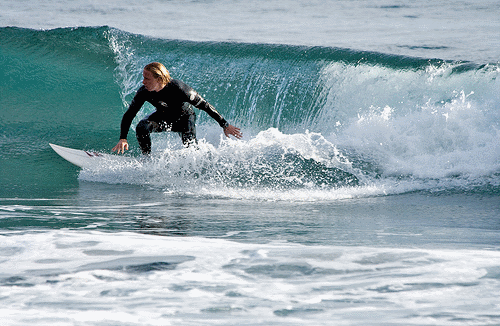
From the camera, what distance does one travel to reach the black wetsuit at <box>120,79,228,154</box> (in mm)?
5996

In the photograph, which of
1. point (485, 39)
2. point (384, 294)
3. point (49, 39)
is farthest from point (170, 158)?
point (485, 39)

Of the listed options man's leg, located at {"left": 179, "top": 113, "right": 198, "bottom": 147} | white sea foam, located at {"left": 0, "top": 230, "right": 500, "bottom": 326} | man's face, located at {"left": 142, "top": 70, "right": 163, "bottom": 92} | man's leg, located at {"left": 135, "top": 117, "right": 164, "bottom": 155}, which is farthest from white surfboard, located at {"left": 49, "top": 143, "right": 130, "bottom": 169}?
white sea foam, located at {"left": 0, "top": 230, "right": 500, "bottom": 326}

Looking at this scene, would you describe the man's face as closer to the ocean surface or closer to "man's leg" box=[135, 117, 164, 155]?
"man's leg" box=[135, 117, 164, 155]

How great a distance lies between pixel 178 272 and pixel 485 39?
11.4 meters

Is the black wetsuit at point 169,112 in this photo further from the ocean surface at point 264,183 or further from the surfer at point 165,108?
the ocean surface at point 264,183

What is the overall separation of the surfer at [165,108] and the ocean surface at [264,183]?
288 mm

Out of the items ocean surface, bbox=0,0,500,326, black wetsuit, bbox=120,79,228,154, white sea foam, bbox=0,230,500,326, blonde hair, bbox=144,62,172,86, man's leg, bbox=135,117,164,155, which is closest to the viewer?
white sea foam, bbox=0,230,500,326

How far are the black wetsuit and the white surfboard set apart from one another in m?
0.72

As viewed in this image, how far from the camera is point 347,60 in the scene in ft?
31.4

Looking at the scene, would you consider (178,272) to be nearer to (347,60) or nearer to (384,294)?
(384,294)

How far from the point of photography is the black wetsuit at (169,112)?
6.00 m

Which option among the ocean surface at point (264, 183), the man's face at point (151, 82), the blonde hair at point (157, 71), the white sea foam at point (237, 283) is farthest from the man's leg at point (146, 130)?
the white sea foam at point (237, 283)

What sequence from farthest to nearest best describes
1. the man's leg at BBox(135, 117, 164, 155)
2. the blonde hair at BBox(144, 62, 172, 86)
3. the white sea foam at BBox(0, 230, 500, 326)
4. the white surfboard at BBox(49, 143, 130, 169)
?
the white surfboard at BBox(49, 143, 130, 169) < the man's leg at BBox(135, 117, 164, 155) < the blonde hair at BBox(144, 62, 172, 86) < the white sea foam at BBox(0, 230, 500, 326)

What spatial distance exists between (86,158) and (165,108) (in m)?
1.42
